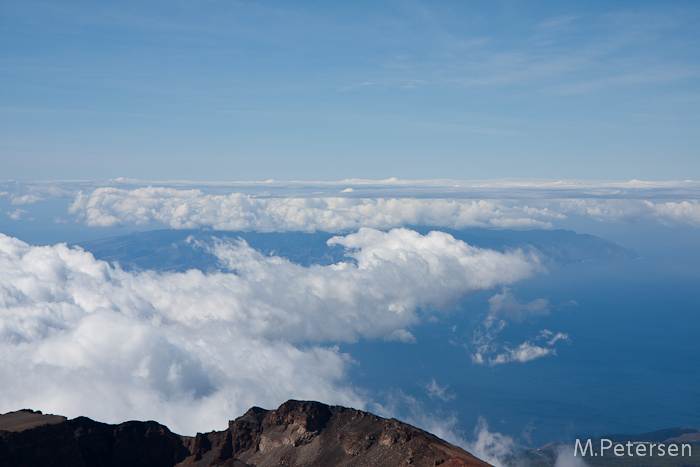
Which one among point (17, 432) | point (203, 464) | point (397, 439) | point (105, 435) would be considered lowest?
point (203, 464)

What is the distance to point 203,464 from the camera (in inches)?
4163

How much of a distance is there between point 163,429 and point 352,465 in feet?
156

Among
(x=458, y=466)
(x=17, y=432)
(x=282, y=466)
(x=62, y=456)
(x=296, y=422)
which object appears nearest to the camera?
(x=458, y=466)

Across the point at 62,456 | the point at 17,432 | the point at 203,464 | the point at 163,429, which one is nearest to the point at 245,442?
the point at 203,464

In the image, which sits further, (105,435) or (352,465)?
(105,435)

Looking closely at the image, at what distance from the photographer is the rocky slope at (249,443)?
261ft

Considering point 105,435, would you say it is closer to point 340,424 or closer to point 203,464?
point 203,464

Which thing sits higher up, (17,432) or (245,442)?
(17,432)

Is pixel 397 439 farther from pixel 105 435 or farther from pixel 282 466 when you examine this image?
pixel 105 435

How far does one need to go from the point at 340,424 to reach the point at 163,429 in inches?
1612

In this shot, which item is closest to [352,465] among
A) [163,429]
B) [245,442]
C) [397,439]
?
[397,439]

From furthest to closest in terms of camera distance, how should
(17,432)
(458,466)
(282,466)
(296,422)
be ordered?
(296,422) → (282,466) → (17,432) → (458,466)

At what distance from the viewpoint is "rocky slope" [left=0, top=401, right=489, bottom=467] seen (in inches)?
3137

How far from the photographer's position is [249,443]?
10731 centimetres
